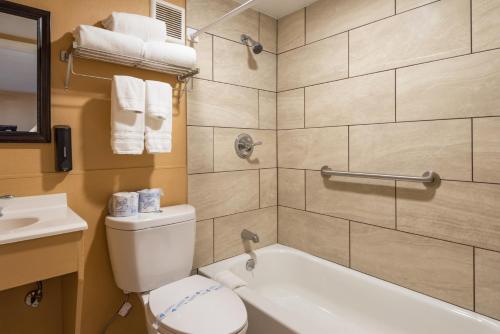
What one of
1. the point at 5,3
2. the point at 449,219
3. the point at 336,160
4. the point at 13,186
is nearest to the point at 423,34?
the point at 336,160

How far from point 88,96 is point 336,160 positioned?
1.49m

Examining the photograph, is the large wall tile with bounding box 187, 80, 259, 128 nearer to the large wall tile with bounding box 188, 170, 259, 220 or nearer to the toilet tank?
the large wall tile with bounding box 188, 170, 259, 220

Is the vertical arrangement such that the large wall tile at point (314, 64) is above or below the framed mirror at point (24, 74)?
above

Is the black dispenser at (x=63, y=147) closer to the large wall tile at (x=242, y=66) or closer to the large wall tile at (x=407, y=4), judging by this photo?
the large wall tile at (x=242, y=66)

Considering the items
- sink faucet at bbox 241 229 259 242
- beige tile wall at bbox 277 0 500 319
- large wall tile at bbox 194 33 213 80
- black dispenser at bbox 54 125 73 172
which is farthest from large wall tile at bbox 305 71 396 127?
black dispenser at bbox 54 125 73 172

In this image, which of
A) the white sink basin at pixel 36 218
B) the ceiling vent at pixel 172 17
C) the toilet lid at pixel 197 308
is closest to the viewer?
the white sink basin at pixel 36 218

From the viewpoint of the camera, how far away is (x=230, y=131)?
205 cm

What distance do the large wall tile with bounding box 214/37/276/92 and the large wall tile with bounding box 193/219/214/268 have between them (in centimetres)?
97

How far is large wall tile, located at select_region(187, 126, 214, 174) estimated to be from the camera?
186cm

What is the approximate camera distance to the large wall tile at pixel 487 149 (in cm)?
134

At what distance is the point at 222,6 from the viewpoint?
199 centimetres

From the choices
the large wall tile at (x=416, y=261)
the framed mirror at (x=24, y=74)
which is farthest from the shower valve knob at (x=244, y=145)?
the framed mirror at (x=24, y=74)

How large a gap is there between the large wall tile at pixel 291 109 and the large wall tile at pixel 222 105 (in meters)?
0.22

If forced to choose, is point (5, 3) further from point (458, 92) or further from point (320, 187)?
point (458, 92)
